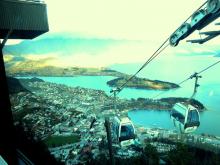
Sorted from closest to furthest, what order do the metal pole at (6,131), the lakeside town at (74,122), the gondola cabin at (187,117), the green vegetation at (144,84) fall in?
the metal pole at (6,131) < the gondola cabin at (187,117) < the green vegetation at (144,84) < the lakeside town at (74,122)

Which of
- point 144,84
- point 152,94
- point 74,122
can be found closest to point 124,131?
point 144,84

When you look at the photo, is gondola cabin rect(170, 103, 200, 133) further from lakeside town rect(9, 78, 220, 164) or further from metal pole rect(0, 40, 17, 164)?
lakeside town rect(9, 78, 220, 164)

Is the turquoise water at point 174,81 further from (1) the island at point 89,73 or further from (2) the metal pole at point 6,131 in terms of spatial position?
(2) the metal pole at point 6,131

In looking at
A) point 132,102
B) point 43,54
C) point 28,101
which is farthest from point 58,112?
point 132,102

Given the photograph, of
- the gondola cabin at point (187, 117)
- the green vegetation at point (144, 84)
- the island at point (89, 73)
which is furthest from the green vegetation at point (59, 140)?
the gondola cabin at point (187, 117)

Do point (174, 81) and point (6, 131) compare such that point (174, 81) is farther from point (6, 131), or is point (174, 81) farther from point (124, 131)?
point (6, 131)

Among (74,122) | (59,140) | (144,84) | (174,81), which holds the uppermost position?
(174,81)

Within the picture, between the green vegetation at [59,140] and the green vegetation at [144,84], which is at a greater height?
the green vegetation at [144,84]

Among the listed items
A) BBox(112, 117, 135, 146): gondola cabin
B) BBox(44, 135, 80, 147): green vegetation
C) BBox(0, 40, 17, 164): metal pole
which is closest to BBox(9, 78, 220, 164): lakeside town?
BBox(44, 135, 80, 147): green vegetation

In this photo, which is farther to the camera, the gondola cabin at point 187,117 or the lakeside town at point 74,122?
the lakeside town at point 74,122
